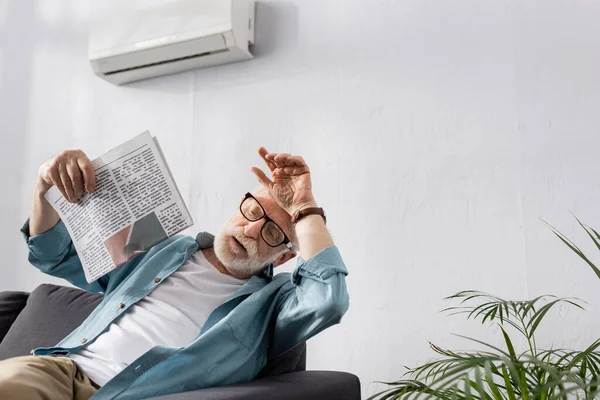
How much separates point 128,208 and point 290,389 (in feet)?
1.82

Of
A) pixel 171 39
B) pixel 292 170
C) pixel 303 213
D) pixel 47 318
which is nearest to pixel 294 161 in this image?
pixel 292 170

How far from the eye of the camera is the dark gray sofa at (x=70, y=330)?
1.32m

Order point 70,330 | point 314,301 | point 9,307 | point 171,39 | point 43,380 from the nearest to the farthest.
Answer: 1. point 43,380
2. point 314,301
3. point 70,330
4. point 9,307
5. point 171,39

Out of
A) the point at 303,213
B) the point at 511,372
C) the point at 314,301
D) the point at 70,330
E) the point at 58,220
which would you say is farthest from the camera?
the point at 70,330

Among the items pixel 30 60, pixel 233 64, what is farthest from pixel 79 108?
pixel 233 64

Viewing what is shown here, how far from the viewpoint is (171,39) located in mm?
2412

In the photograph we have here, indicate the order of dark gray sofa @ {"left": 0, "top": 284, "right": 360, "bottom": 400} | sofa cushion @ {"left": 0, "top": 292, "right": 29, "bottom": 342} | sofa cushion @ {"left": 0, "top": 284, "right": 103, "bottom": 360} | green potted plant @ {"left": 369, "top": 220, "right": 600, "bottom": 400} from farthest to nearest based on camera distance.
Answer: sofa cushion @ {"left": 0, "top": 292, "right": 29, "bottom": 342} → sofa cushion @ {"left": 0, "top": 284, "right": 103, "bottom": 360} → dark gray sofa @ {"left": 0, "top": 284, "right": 360, "bottom": 400} → green potted plant @ {"left": 369, "top": 220, "right": 600, "bottom": 400}

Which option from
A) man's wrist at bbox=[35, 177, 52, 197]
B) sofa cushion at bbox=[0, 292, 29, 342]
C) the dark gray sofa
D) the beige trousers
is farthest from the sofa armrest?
sofa cushion at bbox=[0, 292, 29, 342]

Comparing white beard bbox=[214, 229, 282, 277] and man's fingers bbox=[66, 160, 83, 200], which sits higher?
man's fingers bbox=[66, 160, 83, 200]

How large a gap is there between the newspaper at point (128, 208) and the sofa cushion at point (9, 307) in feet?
2.00

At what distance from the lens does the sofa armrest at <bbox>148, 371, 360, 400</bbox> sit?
1.25 meters

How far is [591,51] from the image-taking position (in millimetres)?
1873

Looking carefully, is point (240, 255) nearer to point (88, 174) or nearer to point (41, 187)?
point (88, 174)

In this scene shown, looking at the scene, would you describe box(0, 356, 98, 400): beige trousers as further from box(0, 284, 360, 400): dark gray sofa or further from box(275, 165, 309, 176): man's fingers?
box(275, 165, 309, 176): man's fingers
